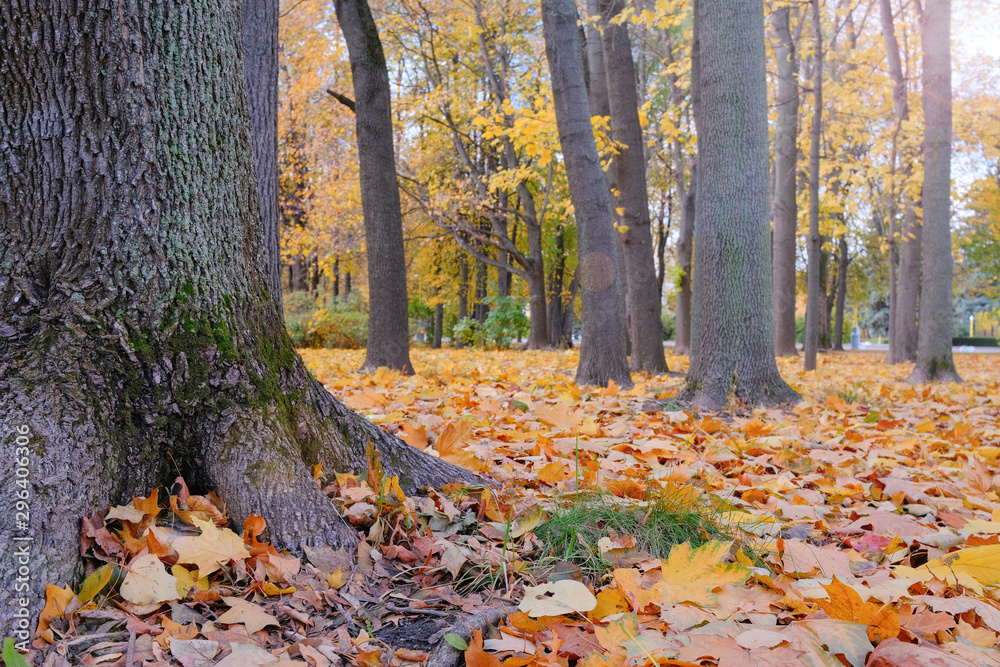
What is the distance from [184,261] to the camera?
1862mm

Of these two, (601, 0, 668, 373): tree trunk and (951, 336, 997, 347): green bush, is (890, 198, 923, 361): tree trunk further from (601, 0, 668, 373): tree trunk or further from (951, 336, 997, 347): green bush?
(951, 336, 997, 347): green bush

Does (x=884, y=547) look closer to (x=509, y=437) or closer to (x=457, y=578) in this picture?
(x=457, y=578)

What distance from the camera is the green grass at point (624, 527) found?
1819 millimetres

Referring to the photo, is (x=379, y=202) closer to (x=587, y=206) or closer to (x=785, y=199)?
(x=587, y=206)

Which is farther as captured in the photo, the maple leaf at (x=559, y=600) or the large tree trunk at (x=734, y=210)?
the large tree trunk at (x=734, y=210)

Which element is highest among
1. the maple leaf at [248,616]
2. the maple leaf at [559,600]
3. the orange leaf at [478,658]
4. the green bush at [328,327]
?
the green bush at [328,327]

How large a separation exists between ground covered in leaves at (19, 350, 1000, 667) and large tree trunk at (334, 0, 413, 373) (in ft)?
14.8

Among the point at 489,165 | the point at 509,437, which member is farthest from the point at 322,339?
the point at 509,437

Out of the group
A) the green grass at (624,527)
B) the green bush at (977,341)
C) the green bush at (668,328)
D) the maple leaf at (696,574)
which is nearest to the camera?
the maple leaf at (696,574)

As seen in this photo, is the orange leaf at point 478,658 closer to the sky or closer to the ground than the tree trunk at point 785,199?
closer to the ground

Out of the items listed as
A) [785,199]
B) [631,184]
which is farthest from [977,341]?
[631,184]

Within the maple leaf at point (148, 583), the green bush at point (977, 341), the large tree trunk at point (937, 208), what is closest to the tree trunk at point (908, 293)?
the large tree trunk at point (937, 208)

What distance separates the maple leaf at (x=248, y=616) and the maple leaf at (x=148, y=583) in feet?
0.43

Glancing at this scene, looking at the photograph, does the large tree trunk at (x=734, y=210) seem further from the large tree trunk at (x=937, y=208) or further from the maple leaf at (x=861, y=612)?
the large tree trunk at (x=937, y=208)
